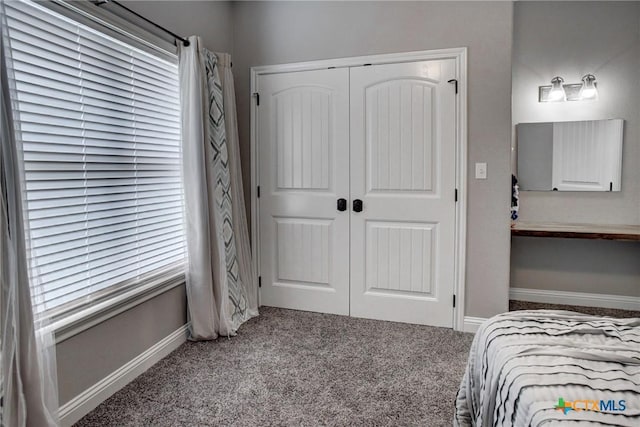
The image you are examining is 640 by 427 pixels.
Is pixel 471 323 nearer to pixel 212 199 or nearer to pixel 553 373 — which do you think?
pixel 553 373

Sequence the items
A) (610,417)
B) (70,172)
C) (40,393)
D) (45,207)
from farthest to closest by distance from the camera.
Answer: (70,172), (45,207), (40,393), (610,417)

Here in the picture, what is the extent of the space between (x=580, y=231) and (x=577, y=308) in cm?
78

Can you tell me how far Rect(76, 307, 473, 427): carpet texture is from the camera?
1908mm

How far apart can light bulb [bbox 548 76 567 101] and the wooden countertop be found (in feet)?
3.40

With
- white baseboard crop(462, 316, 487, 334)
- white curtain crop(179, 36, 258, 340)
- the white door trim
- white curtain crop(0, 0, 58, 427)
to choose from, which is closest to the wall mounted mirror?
the white door trim

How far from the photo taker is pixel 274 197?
3293 millimetres

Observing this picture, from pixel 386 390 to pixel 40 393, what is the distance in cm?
155

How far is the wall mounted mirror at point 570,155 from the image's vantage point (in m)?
3.22

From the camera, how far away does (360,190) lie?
10.0ft

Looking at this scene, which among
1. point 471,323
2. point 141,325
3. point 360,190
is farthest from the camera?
point 360,190

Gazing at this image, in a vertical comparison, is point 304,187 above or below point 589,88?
below

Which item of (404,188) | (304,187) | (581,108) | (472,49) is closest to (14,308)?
(304,187)

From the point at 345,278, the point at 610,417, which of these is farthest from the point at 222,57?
the point at 610,417

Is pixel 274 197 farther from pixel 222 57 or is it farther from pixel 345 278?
pixel 222 57
